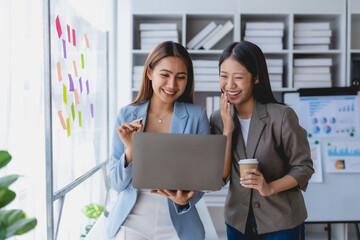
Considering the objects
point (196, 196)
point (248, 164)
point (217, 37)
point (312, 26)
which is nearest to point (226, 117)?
point (248, 164)

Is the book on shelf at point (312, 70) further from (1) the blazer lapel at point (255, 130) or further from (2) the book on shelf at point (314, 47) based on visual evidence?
(1) the blazer lapel at point (255, 130)

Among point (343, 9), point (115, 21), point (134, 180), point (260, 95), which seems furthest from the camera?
point (115, 21)

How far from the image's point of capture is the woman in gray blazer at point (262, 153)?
1318 mm

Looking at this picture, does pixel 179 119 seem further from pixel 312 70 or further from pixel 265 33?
pixel 312 70

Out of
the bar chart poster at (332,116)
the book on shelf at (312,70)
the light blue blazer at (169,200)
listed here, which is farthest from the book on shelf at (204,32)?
the light blue blazer at (169,200)

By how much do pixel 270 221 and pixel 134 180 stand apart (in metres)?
0.63

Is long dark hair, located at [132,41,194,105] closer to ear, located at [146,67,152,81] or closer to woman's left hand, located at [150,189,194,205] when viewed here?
ear, located at [146,67,152,81]

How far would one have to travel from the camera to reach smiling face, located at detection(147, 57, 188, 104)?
1299mm

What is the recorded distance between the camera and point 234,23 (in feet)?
8.92

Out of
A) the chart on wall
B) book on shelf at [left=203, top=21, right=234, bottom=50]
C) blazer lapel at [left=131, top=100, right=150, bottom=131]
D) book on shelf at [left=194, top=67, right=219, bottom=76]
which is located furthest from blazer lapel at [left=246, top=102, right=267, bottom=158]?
book on shelf at [left=203, top=21, right=234, bottom=50]

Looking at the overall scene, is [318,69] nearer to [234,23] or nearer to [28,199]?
[234,23]

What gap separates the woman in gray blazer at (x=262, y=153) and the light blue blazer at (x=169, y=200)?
0.49 ft

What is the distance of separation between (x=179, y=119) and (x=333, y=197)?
195 cm

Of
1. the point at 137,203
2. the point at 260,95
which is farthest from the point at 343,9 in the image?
the point at 137,203
